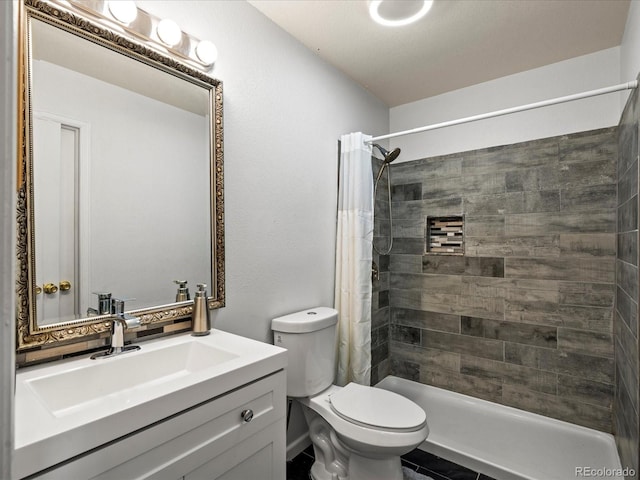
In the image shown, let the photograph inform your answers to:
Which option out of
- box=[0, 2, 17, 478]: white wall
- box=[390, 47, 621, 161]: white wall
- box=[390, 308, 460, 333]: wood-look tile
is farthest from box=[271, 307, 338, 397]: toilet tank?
box=[390, 47, 621, 161]: white wall

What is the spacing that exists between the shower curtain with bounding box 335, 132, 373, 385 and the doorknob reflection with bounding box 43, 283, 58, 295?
1533mm

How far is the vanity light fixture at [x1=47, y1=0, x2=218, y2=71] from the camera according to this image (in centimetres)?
121

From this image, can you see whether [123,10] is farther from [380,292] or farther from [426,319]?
[426,319]

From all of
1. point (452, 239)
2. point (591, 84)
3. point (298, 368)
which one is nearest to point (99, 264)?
point (298, 368)

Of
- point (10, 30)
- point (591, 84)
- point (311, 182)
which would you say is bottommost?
point (10, 30)

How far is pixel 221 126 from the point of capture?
1.60 metres

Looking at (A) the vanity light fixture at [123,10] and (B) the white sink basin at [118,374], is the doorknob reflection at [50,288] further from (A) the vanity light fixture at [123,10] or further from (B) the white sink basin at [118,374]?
(A) the vanity light fixture at [123,10]

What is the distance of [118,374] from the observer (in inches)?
46.2

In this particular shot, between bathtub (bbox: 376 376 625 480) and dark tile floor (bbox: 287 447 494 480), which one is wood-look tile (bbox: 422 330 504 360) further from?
dark tile floor (bbox: 287 447 494 480)

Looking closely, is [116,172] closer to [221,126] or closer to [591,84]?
[221,126]

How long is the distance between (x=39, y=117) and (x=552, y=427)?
3049 mm

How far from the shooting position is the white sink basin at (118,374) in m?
1.03

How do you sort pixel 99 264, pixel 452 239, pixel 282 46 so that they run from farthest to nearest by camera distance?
pixel 452 239 < pixel 282 46 < pixel 99 264

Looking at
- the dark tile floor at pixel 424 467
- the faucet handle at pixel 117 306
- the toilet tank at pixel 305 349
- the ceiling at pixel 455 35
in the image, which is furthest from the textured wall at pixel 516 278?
the faucet handle at pixel 117 306
